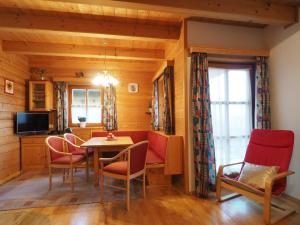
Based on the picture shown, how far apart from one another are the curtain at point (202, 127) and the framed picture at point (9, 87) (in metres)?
3.55

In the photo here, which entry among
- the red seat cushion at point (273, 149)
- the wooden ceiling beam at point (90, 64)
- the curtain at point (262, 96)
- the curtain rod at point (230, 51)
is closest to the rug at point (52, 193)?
the red seat cushion at point (273, 149)

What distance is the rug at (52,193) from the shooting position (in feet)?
8.69

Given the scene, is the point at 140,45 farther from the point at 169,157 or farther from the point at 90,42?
the point at 169,157

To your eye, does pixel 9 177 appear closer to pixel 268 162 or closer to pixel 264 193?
pixel 264 193

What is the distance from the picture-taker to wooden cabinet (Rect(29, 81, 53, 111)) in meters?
4.52

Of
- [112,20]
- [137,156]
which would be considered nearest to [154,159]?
[137,156]

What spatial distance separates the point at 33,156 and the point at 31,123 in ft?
2.51

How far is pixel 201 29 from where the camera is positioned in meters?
3.03

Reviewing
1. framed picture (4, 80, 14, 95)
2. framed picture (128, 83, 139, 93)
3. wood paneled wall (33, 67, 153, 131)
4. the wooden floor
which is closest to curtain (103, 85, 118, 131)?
wood paneled wall (33, 67, 153, 131)

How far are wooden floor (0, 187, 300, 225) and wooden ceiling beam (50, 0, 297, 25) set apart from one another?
2.50 meters

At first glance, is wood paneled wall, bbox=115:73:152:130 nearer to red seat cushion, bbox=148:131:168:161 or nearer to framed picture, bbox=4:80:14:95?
red seat cushion, bbox=148:131:168:161

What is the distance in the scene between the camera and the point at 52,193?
9.71ft

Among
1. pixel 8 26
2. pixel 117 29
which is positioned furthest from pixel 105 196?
pixel 8 26

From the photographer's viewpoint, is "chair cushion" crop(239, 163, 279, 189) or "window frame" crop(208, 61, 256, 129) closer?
"chair cushion" crop(239, 163, 279, 189)
